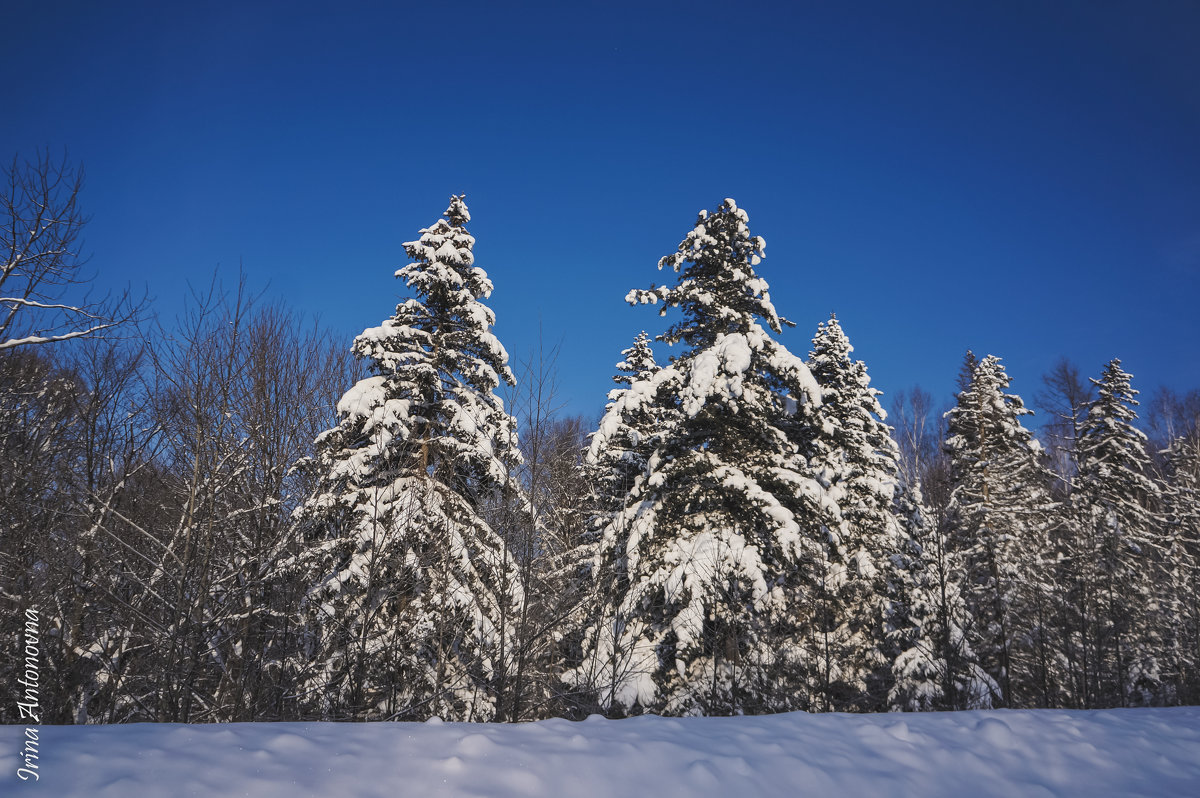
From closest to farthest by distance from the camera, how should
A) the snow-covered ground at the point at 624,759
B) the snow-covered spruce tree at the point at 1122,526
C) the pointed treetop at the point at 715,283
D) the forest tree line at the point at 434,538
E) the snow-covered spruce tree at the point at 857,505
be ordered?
the snow-covered ground at the point at 624,759, the forest tree line at the point at 434,538, the pointed treetop at the point at 715,283, the snow-covered spruce tree at the point at 857,505, the snow-covered spruce tree at the point at 1122,526

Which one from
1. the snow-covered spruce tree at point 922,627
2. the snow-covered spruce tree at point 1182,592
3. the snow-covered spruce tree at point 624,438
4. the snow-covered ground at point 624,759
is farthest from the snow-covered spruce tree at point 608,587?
the snow-covered spruce tree at point 1182,592

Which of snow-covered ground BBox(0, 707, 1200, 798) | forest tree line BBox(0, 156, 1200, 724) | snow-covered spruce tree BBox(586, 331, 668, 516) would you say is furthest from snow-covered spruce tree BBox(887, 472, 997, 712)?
snow-covered ground BBox(0, 707, 1200, 798)

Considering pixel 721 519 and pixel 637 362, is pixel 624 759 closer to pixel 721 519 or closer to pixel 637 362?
pixel 721 519

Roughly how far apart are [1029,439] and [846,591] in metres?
15.0

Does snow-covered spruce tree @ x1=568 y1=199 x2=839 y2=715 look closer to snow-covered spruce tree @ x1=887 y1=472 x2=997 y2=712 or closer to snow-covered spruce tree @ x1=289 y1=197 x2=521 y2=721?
snow-covered spruce tree @ x1=289 y1=197 x2=521 y2=721

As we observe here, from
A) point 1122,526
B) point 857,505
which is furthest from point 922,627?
point 1122,526

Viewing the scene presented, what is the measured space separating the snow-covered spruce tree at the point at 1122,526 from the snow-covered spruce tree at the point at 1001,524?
4.90 ft

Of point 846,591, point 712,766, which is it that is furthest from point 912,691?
point 712,766

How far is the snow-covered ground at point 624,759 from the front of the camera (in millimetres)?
2914

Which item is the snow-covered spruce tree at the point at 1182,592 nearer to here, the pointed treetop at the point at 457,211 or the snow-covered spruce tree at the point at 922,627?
the snow-covered spruce tree at the point at 922,627

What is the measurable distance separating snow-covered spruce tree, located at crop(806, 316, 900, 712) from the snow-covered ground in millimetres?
7536

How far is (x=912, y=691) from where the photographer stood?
1441 centimetres

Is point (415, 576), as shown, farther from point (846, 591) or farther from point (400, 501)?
point (846, 591)

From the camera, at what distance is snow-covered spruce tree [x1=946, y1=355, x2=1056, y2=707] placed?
18.8 metres
